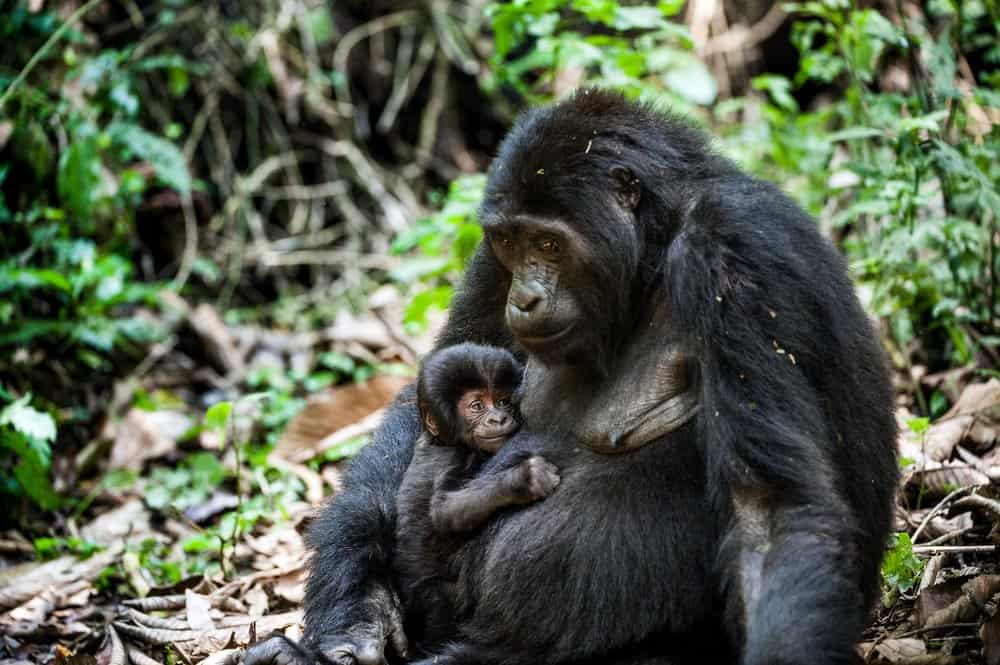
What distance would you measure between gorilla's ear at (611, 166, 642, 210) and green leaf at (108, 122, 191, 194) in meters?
5.93

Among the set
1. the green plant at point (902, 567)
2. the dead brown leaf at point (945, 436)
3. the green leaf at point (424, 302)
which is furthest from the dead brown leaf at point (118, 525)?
the dead brown leaf at point (945, 436)

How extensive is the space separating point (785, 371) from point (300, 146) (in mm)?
9073

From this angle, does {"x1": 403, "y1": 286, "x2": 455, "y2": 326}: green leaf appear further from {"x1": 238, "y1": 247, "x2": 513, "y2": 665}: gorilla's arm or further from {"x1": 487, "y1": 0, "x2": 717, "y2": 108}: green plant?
{"x1": 238, "y1": 247, "x2": 513, "y2": 665}: gorilla's arm

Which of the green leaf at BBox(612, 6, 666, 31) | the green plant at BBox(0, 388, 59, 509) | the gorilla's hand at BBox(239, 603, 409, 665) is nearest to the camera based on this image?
the gorilla's hand at BBox(239, 603, 409, 665)

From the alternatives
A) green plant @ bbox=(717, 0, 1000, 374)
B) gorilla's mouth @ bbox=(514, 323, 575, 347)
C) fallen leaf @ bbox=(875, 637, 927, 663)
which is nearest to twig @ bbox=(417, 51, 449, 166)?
green plant @ bbox=(717, 0, 1000, 374)

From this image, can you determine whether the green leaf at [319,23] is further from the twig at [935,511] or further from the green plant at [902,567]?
the green plant at [902,567]

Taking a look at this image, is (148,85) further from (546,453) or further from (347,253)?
(546,453)

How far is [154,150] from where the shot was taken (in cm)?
975

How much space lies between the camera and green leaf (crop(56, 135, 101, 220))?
8.69 metres

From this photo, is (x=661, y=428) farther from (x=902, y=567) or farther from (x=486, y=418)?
(x=902, y=567)

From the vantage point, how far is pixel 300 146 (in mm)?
12156

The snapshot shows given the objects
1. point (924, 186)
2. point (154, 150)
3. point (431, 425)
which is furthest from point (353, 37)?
point (431, 425)

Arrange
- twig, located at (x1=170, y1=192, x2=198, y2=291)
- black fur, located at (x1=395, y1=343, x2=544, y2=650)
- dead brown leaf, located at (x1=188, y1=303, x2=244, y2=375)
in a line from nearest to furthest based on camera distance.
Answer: black fur, located at (x1=395, y1=343, x2=544, y2=650) < dead brown leaf, located at (x1=188, y1=303, x2=244, y2=375) < twig, located at (x1=170, y1=192, x2=198, y2=291)

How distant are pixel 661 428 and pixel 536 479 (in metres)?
0.53
